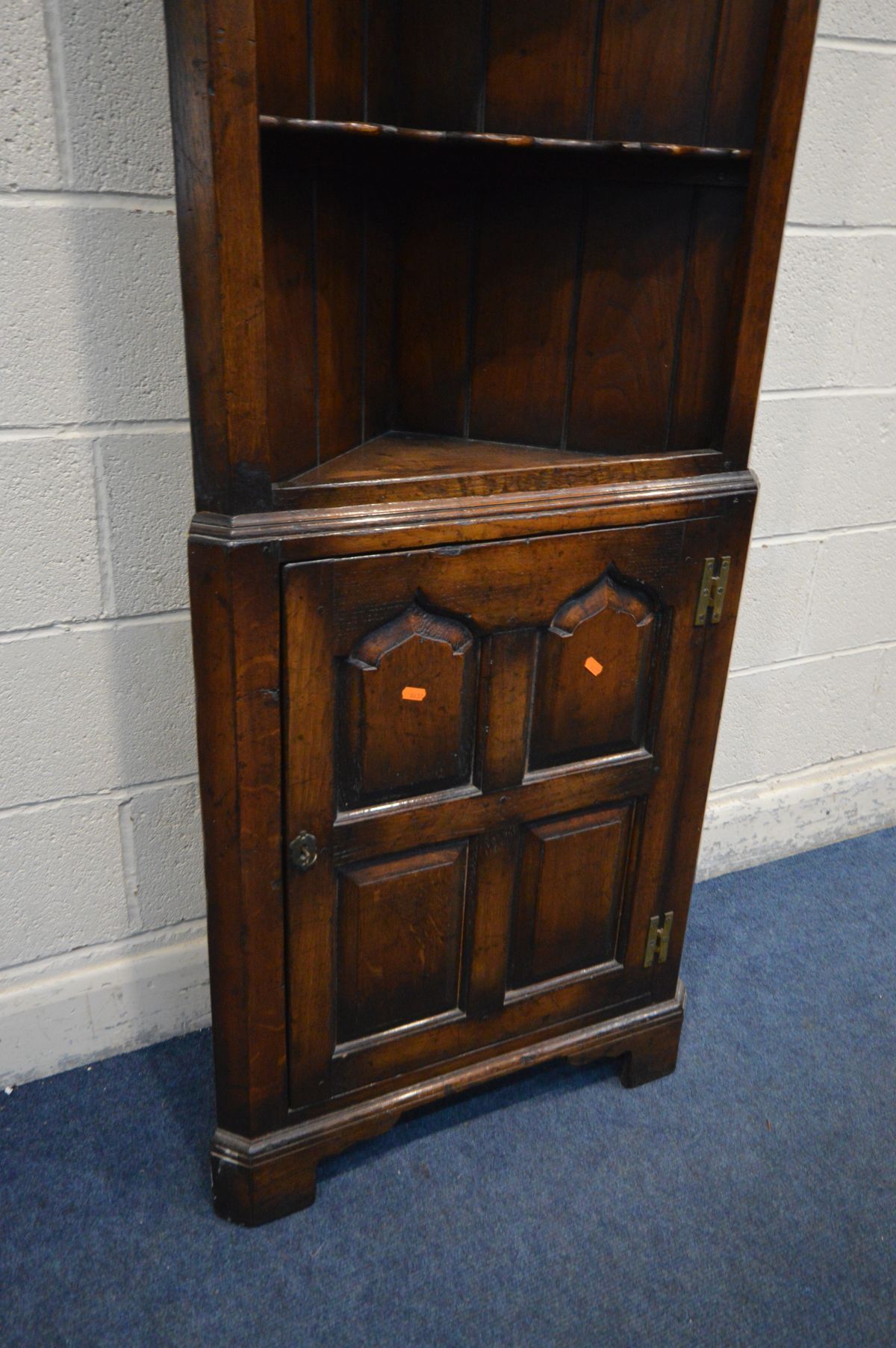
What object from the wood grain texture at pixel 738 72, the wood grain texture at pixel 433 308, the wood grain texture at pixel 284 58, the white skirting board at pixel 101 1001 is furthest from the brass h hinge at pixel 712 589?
the white skirting board at pixel 101 1001

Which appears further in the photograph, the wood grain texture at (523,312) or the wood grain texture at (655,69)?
the wood grain texture at (523,312)

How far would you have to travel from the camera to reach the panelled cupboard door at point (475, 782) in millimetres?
1196

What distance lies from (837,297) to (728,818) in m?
1.01

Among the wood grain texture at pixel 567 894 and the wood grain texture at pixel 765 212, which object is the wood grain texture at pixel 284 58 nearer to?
the wood grain texture at pixel 765 212

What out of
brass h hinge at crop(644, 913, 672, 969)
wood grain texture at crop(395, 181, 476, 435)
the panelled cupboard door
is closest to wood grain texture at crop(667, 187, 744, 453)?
the panelled cupboard door

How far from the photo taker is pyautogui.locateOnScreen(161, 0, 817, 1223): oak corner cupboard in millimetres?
1090

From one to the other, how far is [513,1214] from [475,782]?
0.61m

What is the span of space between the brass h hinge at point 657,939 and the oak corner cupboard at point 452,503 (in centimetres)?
5

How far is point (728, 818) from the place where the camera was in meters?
2.13

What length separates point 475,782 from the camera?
52.6 inches

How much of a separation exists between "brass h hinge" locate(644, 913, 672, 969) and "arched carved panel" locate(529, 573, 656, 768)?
0.31m

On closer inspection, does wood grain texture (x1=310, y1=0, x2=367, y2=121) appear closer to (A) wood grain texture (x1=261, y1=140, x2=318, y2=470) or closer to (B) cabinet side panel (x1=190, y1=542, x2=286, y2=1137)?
(A) wood grain texture (x1=261, y1=140, x2=318, y2=470)

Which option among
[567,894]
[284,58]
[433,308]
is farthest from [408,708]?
[284,58]

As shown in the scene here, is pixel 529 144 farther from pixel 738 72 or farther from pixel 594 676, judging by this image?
pixel 594 676
